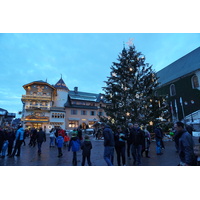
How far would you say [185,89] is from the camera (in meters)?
27.8

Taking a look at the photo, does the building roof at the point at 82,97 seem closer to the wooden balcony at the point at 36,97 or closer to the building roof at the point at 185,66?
the wooden balcony at the point at 36,97

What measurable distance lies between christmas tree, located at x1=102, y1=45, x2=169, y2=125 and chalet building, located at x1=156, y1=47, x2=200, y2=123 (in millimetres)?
11585

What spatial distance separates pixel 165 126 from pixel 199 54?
71.4ft

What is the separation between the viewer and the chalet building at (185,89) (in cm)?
2567

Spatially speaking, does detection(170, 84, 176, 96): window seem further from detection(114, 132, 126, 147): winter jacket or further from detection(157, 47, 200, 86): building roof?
detection(114, 132, 126, 147): winter jacket

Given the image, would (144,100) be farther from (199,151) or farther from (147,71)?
(199,151)

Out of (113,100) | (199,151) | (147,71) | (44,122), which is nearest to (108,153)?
(199,151)

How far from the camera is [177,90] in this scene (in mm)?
29547

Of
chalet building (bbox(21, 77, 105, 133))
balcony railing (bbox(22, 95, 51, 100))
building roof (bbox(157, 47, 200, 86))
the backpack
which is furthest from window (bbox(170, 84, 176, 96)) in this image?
balcony railing (bbox(22, 95, 51, 100))

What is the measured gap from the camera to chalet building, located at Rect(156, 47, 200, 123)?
1011 inches

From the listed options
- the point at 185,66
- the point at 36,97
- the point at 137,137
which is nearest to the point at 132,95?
the point at 137,137

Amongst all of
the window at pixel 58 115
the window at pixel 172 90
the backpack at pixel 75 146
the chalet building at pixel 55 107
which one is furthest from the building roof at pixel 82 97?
the backpack at pixel 75 146

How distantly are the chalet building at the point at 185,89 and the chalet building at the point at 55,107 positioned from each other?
1776 centimetres

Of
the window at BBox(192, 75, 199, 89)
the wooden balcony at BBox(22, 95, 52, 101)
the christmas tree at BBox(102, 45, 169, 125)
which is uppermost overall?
the wooden balcony at BBox(22, 95, 52, 101)
